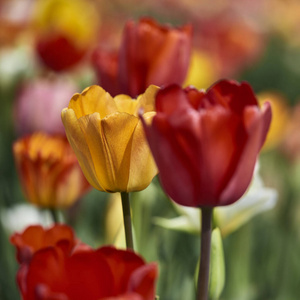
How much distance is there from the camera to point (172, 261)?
Answer: 31.2 inches

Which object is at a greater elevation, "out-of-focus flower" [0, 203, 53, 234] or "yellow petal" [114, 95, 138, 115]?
"yellow petal" [114, 95, 138, 115]

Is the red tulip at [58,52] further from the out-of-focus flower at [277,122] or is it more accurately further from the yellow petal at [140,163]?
the yellow petal at [140,163]

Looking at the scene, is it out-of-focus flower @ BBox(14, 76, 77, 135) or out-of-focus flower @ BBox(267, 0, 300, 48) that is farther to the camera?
out-of-focus flower @ BBox(267, 0, 300, 48)

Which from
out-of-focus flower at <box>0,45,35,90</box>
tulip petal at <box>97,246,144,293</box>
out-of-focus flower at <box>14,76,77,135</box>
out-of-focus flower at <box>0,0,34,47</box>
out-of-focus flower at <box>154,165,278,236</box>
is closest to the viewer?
tulip petal at <box>97,246,144,293</box>

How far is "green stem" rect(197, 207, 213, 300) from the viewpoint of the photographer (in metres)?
0.34

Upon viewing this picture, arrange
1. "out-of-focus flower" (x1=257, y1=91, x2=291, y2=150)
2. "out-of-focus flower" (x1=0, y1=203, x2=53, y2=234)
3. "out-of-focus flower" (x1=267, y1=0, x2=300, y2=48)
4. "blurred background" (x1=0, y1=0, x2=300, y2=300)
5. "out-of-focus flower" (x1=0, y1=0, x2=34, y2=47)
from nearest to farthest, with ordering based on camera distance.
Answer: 1. "blurred background" (x1=0, y1=0, x2=300, y2=300)
2. "out-of-focus flower" (x1=0, y1=203, x2=53, y2=234)
3. "out-of-focus flower" (x1=257, y1=91, x2=291, y2=150)
4. "out-of-focus flower" (x1=0, y1=0, x2=34, y2=47)
5. "out-of-focus flower" (x1=267, y1=0, x2=300, y2=48)

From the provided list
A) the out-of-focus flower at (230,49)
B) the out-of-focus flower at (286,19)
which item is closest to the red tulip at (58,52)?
the out-of-focus flower at (230,49)

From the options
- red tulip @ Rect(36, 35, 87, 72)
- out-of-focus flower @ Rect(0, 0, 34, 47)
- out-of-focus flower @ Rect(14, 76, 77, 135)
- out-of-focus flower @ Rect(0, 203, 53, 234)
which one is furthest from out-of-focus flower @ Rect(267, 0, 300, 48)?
out-of-focus flower @ Rect(0, 203, 53, 234)

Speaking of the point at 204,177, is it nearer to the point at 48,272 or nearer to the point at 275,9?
the point at 48,272

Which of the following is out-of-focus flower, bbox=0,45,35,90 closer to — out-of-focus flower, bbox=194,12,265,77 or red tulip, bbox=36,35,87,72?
red tulip, bbox=36,35,87,72

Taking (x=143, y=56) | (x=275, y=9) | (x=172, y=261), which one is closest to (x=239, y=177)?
(x=143, y=56)

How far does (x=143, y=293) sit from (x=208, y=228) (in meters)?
0.07

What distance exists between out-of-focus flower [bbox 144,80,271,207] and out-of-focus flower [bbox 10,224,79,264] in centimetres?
8

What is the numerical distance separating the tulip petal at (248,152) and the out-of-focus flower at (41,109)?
74 cm
